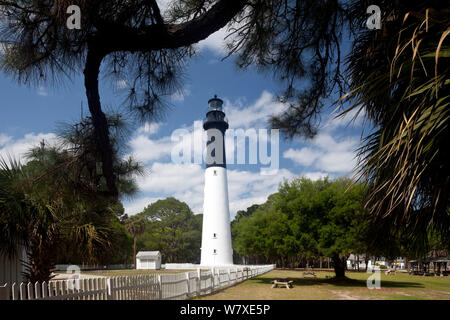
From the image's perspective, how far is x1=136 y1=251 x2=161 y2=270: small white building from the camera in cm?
4256

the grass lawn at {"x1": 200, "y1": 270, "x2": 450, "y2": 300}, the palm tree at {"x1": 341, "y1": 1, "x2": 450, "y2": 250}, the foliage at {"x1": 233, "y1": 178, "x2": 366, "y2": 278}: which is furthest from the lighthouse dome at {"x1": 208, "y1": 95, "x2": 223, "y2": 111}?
the palm tree at {"x1": 341, "y1": 1, "x2": 450, "y2": 250}

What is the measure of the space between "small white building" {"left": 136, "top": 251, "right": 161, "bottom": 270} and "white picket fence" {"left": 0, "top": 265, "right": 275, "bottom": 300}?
29471 millimetres

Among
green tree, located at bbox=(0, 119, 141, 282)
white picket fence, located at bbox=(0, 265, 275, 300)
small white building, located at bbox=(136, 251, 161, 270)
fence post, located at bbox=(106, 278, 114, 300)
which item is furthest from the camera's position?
small white building, located at bbox=(136, 251, 161, 270)

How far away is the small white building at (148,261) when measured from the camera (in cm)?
4256

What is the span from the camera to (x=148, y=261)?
43.0 m

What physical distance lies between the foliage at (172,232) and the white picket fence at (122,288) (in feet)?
136

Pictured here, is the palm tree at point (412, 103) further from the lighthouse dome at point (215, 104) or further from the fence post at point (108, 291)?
the lighthouse dome at point (215, 104)

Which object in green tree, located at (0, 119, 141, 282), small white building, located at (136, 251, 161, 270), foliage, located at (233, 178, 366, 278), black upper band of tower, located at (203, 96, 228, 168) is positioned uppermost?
black upper band of tower, located at (203, 96, 228, 168)

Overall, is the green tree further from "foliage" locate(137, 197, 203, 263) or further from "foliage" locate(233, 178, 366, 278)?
"foliage" locate(137, 197, 203, 263)

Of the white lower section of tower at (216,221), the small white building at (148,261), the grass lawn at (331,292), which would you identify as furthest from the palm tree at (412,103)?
the small white building at (148,261)

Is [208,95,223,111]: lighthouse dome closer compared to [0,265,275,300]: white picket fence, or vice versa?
[0,265,275,300]: white picket fence

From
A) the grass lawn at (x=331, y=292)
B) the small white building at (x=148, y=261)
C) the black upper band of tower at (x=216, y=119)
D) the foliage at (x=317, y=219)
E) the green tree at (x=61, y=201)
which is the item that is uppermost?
the black upper band of tower at (x=216, y=119)

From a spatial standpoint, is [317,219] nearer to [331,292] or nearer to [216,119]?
[331,292]
